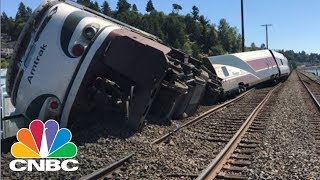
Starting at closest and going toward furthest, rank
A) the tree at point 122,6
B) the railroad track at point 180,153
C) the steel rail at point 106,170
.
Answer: the steel rail at point 106,170
the railroad track at point 180,153
the tree at point 122,6

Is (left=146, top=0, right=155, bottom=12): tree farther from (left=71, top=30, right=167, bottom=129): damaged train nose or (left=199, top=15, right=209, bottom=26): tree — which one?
(left=71, top=30, right=167, bottom=129): damaged train nose

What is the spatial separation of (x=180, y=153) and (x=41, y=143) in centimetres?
301

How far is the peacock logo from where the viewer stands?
22.9 feet

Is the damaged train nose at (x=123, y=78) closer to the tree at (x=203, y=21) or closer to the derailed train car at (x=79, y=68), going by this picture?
the derailed train car at (x=79, y=68)

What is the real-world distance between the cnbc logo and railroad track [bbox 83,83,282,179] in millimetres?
761

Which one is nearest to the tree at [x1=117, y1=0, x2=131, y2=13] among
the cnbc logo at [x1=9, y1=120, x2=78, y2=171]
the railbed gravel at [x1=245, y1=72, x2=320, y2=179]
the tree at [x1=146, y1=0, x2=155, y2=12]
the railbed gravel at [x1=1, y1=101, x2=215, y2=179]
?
the tree at [x1=146, y1=0, x2=155, y2=12]

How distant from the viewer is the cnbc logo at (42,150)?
23.0 feet

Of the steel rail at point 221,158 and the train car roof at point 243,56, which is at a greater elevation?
the train car roof at point 243,56

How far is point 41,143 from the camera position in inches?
272

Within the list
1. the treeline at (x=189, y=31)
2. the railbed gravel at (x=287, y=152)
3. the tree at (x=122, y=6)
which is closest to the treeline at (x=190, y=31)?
the treeline at (x=189, y=31)

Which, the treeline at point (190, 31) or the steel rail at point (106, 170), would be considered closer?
the steel rail at point (106, 170)

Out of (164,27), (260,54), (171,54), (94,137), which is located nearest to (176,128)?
(171,54)

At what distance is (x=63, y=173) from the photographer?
7.04 meters

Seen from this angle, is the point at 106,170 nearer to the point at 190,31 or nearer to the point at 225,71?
the point at 225,71
